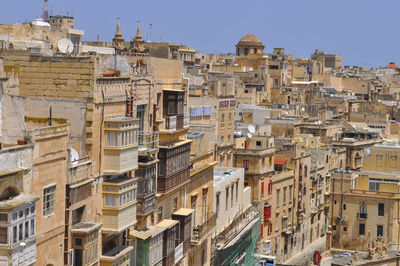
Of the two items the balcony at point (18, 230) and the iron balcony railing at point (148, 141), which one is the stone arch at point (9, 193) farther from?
the iron balcony railing at point (148, 141)

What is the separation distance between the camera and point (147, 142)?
2667 cm

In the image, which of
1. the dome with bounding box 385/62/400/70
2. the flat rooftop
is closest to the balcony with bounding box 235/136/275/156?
the flat rooftop

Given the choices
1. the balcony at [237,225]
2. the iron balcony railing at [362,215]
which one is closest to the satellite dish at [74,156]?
the balcony at [237,225]

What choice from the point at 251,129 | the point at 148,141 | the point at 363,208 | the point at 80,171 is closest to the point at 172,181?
the point at 148,141

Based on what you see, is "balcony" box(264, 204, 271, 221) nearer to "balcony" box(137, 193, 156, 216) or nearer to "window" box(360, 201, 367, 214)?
"window" box(360, 201, 367, 214)

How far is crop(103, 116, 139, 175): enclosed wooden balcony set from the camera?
2350 cm

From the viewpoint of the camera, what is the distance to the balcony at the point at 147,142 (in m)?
26.2

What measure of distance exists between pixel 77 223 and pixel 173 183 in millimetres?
7217

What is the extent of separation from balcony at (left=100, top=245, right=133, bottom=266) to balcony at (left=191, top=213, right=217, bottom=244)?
6.92m

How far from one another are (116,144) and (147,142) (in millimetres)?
3142

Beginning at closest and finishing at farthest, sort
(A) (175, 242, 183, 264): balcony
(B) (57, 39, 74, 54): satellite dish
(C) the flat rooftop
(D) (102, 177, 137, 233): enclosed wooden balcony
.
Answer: (D) (102, 177, 137, 233): enclosed wooden balcony, (B) (57, 39, 74, 54): satellite dish, (A) (175, 242, 183, 264): balcony, (C) the flat rooftop

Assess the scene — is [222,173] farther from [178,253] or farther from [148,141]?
[148,141]

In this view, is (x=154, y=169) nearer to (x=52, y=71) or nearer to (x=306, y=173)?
(x=52, y=71)

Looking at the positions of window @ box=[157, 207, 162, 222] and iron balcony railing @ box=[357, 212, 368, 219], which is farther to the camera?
iron balcony railing @ box=[357, 212, 368, 219]
